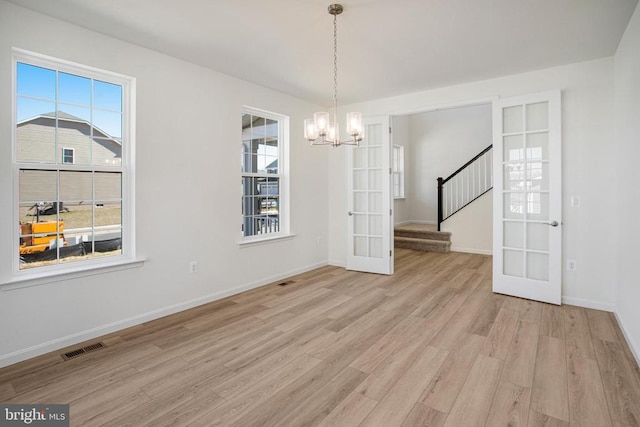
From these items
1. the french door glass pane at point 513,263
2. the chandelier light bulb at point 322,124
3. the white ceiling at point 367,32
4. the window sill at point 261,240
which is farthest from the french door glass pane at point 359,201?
the chandelier light bulb at point 322,124

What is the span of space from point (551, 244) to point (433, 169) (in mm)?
5248

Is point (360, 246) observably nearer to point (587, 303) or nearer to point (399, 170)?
point (587, 303)

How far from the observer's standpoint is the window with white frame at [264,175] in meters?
4.45

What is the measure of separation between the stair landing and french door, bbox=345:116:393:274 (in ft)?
7.57

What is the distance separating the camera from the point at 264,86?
14.7 feet

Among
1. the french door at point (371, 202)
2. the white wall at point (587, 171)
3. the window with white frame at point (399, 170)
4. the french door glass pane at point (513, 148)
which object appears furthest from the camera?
the window with white frame at point (399, 170)

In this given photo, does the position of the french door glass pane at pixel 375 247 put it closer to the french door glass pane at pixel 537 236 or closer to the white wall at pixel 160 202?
the white wall at pixel 160 202

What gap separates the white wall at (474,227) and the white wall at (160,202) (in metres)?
4.10

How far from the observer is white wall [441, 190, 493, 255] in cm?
670

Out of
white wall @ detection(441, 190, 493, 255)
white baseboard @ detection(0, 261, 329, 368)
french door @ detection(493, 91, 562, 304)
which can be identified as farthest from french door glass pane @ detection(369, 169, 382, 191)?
white wall @ detection(441, 190, 493, 255)

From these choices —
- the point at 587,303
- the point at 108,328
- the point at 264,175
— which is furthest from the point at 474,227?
the point at 108,328

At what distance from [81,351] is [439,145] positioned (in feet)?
27.7

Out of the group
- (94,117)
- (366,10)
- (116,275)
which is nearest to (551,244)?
(366,10)

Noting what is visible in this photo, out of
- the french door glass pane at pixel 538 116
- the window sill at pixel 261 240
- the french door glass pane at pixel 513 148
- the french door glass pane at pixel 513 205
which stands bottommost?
the window sill at pixel 261 240
